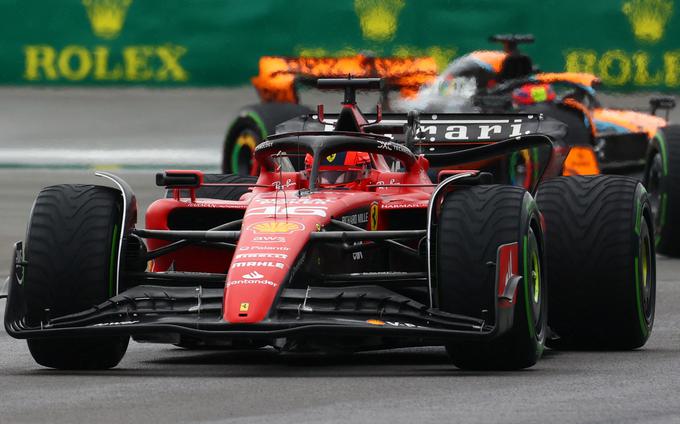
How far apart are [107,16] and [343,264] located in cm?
2020

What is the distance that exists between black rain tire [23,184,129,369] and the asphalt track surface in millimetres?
158

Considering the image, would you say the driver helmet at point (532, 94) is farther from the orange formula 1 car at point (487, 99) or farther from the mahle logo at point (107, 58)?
the mahle logo at point (107, 58)

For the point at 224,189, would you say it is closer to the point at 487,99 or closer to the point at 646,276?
the point at 646,276

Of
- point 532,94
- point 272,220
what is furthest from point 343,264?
point 532,94

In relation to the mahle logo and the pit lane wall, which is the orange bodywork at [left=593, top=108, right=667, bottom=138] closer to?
the pit lane wall

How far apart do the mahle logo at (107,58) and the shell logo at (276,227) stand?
66.1 feet

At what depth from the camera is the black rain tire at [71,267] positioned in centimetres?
998

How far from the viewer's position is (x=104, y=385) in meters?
9.36

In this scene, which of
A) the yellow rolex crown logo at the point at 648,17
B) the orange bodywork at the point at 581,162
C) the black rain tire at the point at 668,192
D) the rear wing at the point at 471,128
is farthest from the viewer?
the yellow rolex crown logo at the point at 648,17

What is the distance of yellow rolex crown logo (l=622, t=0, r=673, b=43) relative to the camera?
28.7m

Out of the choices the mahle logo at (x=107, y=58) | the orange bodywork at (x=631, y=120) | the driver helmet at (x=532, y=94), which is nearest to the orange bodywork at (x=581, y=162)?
the driver helmet at (x=532, y=94)

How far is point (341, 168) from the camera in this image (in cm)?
1127

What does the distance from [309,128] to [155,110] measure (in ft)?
51.2

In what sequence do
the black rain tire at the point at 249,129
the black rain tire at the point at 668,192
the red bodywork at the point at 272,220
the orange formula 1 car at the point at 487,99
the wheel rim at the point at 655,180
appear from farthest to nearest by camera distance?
the black rain tire at the point at 249,129 → the orange formula 1 car at the point at 487,99 → the wheel rim at the point at 655,180 → the black rain tire at the point at 668,192 → the red bodywork at the point at 272,220
